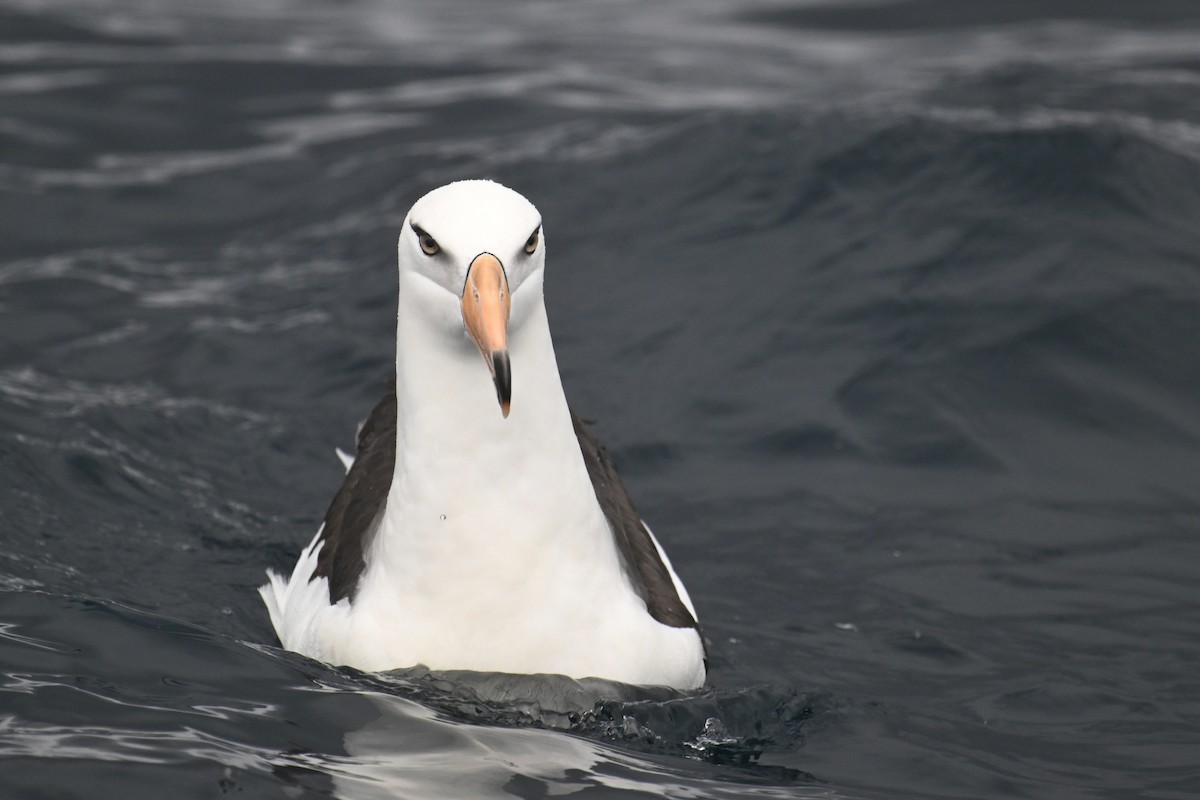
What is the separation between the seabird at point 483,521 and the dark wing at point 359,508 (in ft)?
0.85

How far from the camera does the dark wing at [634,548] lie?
6.90 metres

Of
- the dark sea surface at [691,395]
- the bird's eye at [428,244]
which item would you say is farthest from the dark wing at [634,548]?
the bird's eye at [428,244]

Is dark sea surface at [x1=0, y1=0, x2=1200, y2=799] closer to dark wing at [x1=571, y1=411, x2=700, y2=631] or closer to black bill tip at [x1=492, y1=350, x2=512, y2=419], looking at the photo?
dark wing at [x1=571, y1=411, x2=700, y2=631]

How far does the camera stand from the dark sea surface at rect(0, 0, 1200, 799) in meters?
6.27

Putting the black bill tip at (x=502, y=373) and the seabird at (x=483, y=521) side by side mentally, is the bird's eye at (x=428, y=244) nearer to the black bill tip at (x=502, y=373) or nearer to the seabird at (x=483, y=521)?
the seabird at (x=483, y=521)

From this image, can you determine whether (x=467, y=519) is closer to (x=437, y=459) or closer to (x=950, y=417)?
(x=437, y=459)

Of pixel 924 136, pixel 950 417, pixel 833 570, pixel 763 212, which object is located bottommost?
pixel 833 570

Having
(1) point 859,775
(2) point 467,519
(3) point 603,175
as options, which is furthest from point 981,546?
(3) point 603,175

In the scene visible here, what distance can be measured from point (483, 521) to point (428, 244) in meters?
1.12

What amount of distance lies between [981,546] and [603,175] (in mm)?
6244

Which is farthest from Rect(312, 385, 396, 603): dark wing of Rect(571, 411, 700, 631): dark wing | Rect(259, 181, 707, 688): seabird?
Rect(571, 411, 700, 631): dark wing

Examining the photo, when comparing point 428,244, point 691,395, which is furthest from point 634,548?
point 691,395

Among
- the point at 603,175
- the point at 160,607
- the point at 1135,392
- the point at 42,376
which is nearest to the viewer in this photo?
the point at 160,607

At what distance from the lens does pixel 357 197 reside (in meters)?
15.0
